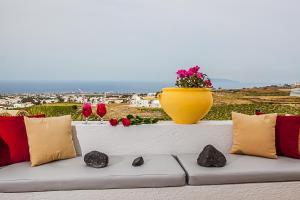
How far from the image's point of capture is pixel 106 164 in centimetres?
283

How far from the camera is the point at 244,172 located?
2736mm

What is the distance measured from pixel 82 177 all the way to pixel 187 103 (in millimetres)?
1273

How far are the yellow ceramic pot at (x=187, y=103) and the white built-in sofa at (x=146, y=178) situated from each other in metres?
0.39

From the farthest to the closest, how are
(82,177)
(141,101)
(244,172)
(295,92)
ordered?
(295,92) → (141,101) → (244,172) → (82,177)

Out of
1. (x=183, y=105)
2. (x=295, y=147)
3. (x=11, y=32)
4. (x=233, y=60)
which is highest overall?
(x=11, y=32)

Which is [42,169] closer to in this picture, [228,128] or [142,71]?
[228,128]

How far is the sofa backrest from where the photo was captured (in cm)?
328

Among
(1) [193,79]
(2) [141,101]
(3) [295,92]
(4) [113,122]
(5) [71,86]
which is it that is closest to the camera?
(4) [113,122]

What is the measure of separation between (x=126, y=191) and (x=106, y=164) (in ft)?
1.05

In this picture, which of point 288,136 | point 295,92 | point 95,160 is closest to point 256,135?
point 288,136

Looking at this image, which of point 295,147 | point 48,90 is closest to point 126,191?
point 295,147

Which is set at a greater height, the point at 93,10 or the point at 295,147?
the point at 93,10

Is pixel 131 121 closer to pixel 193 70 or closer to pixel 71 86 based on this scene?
pixel 193 70

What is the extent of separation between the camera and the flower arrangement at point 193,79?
139 inches
